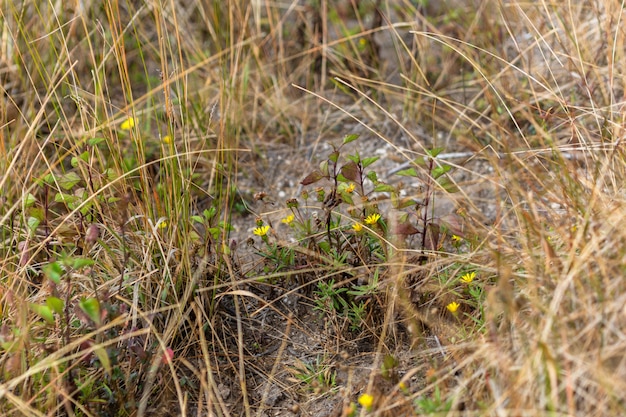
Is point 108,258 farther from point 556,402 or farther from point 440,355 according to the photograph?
point 556,402

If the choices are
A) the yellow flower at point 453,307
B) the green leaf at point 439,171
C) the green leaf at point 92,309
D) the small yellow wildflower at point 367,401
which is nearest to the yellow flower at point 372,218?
the green leaf at point 439,171

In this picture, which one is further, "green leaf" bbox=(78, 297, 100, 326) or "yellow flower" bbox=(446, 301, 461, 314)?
"yellow flower" bbox=(446, 301, 461, 314)

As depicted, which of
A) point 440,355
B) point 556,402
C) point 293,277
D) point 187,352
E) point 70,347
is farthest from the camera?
point 293,277

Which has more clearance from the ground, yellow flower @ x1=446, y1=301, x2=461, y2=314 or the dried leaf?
the dried leaf

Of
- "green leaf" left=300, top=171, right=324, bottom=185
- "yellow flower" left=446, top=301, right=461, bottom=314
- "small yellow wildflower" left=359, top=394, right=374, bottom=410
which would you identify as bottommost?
"yellow flower" left=446, top=301, right=461, bottom=314

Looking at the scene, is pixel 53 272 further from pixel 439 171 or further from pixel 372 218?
pixel 439 171

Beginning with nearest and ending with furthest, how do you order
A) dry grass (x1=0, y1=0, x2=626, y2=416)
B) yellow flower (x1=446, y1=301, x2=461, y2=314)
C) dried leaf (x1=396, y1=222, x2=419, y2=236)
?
dry grass (x1=0, y1=0, x2=626, y2=416) < yellow flower (x1=446, y1=301, x2=461, y2=314) < dried leaf (x1=396, y1=222, x2=419, y2=236)

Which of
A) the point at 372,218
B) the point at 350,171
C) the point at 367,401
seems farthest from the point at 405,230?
the point at 367,401

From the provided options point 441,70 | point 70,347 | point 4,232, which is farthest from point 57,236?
point 441,70

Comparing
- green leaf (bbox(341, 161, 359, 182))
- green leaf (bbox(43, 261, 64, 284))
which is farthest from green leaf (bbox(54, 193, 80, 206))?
green leaf (bbox(341, 161, 359, 182))

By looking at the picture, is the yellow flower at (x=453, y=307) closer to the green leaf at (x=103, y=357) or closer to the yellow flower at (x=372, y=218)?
the yellow flower at (x=372, y=218)

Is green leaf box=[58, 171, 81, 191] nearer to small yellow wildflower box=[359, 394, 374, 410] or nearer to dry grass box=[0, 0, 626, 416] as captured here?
dry grass box=[0, 0, 626, 416]
